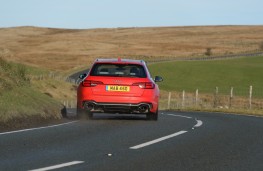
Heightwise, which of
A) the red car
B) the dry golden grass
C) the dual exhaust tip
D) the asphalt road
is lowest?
the asphalt road

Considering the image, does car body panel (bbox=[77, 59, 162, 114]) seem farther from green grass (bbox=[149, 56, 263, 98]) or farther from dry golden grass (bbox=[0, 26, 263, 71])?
dry golden grass (bbox=[0, 26, 263, 71])

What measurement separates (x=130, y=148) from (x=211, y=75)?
231 ft

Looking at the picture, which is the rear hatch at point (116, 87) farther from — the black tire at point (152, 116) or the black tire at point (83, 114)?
Result: the black tire at point (152, 116)

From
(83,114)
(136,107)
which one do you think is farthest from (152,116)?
(83,114)

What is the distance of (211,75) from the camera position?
80250 mm

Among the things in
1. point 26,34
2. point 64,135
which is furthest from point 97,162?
point 26,34

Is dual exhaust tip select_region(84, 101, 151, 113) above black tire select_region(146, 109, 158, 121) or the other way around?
above

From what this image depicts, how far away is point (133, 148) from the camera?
10.6 m

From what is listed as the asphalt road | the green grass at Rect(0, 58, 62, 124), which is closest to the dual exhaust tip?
the green grass at Rect(0, 58, 62, 124)

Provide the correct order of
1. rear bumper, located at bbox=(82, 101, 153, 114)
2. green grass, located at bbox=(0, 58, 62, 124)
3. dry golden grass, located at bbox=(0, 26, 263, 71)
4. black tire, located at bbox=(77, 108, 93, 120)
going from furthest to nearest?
dry golden grass, located at bbox=(0, 26, 263, 71) < black tire, located at bbox=(77, 108, 93, 120) < rear bumper, located at bbox=(82, 101, 153, 114) < green grass, located at bbox=(0, 58, 62, 124)

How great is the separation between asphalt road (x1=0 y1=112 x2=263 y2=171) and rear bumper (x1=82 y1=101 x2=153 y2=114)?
5.26ft

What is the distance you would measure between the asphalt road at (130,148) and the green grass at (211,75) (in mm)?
48569

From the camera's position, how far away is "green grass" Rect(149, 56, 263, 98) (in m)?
70.2

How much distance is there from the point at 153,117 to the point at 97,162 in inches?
341
